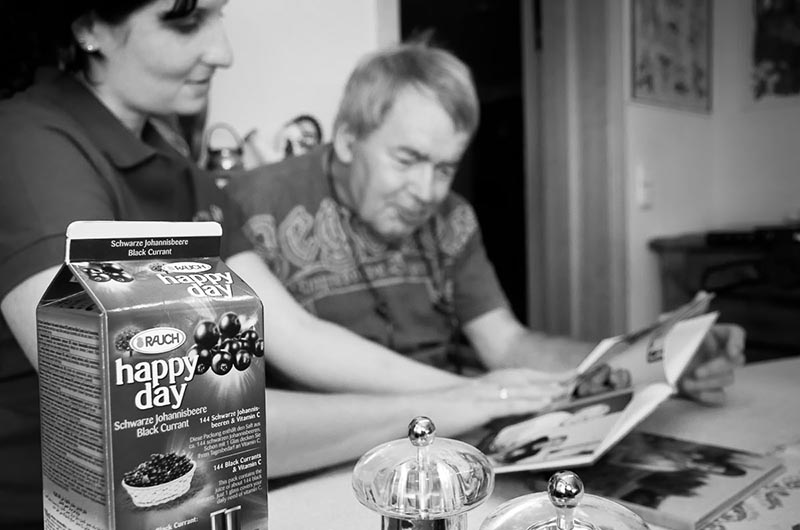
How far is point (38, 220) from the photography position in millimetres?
616

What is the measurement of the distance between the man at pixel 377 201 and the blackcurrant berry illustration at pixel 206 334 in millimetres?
780

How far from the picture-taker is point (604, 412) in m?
0.73

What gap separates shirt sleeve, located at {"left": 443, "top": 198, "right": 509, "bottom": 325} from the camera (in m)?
1.49

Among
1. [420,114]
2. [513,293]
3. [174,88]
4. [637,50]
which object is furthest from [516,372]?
[513,293]

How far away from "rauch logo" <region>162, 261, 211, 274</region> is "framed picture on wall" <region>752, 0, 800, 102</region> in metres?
2.75

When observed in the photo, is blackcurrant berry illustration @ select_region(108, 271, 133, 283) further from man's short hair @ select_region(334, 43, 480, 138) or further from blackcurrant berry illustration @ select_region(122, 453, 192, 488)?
man's short hair @ select_region(334, 43, 480, 138)

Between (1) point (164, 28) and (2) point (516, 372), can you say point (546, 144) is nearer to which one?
(2) point (516, 372)

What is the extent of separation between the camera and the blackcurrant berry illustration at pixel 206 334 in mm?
373

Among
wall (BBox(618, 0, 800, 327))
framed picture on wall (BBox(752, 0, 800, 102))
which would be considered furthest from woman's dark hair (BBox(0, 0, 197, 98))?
framed picture on wall (BBox(752, 0, 800, 102))

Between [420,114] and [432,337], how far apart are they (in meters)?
0.46

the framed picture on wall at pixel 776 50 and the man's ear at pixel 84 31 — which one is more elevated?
the framed picture on wall at pixel 776 50

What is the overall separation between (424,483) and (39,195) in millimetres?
479

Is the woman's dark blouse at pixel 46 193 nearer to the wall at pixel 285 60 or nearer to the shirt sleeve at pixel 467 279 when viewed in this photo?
the wall at pixel 285 60

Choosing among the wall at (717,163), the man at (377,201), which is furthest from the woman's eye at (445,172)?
the wall at (717,163)
